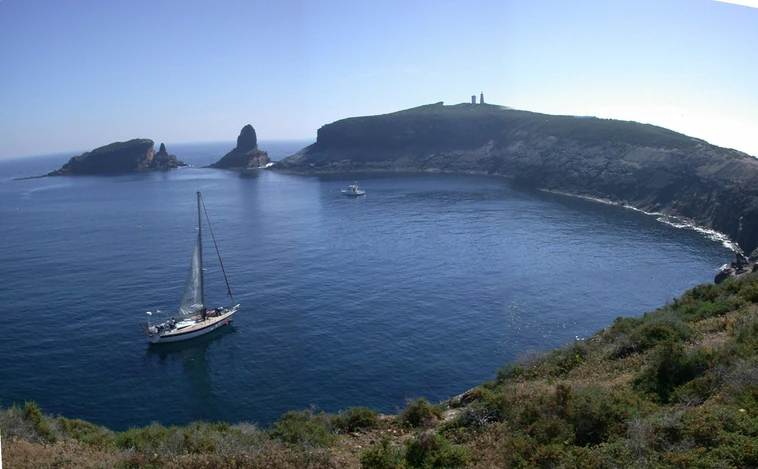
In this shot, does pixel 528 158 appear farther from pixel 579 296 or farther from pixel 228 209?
pixel 579 296

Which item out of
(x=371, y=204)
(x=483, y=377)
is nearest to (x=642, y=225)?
(x=371, y=204)

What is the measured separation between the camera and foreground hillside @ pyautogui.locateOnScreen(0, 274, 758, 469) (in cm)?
1156

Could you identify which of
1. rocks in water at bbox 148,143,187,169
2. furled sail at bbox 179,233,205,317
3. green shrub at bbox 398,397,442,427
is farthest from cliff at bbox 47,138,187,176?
green shrub at bbox 398,397,442,427

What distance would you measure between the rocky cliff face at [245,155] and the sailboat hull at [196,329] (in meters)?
140

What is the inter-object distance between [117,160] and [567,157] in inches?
5343

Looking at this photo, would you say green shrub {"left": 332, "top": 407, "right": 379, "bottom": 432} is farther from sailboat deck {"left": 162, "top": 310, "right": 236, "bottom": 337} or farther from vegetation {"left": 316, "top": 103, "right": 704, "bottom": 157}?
vegetation {"left": 316, "top": 103, "right": 704, "bottom": 157}

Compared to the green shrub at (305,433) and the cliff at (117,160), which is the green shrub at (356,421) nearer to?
the green shrub at (305,433)

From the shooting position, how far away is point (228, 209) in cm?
9819

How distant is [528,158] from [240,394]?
374 feet

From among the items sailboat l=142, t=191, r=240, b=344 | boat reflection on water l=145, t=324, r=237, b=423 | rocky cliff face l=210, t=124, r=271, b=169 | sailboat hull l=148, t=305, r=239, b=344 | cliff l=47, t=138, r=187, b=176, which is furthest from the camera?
rocky cliff face l=210, t=124, r=271, b=169

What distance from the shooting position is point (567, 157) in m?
123

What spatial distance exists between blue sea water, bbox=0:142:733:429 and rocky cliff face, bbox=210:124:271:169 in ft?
283

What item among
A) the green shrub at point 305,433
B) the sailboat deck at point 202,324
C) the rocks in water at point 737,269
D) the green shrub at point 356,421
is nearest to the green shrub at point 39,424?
the green shrub at point 305,433

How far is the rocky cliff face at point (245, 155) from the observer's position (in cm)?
17825
